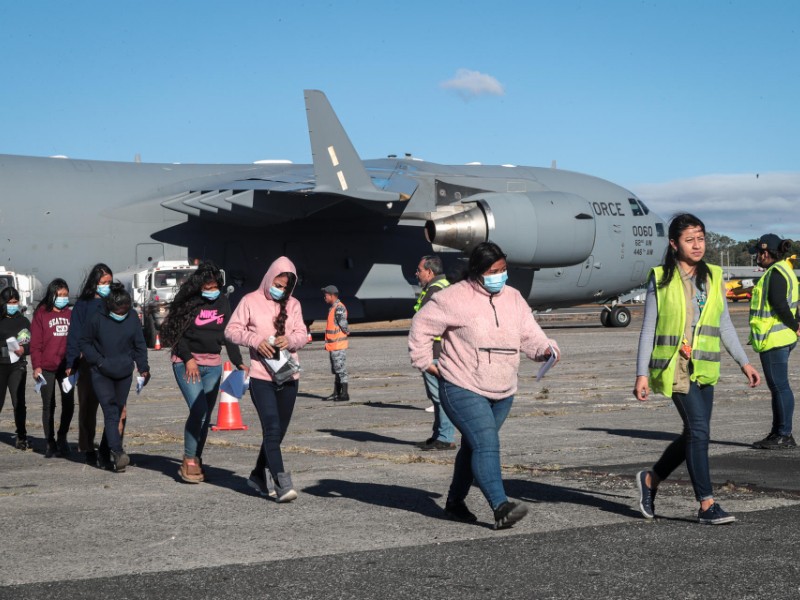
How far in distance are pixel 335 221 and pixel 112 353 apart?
2195cm

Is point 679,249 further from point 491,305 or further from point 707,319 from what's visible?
point 491,305

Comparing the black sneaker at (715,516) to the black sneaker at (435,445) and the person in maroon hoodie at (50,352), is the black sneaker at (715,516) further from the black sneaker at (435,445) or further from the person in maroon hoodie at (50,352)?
the person in maroon hoodie at (50,352)

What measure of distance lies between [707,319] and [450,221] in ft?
70.3

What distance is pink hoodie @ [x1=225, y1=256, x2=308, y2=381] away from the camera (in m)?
8.86

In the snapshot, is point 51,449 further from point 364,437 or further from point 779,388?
point 779,388

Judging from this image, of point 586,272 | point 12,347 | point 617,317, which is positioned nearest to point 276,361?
point 12,347

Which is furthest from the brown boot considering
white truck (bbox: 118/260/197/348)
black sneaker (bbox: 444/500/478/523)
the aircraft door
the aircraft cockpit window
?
the aircraft door

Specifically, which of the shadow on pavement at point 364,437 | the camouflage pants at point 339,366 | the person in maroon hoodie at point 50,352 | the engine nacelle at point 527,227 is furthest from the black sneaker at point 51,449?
the engine nacelle at point 527,227

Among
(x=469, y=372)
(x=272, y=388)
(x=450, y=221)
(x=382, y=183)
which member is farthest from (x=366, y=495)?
(x=382, y=183)

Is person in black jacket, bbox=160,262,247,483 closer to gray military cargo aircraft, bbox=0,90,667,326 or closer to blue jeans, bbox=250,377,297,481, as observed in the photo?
blue jeans, bbox=250,377,297,481

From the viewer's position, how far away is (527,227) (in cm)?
2970

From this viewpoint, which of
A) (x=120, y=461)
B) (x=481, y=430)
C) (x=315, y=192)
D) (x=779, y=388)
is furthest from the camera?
(x=315, y=192)

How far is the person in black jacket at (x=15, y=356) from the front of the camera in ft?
40.0

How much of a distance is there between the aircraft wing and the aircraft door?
597 centimetres
